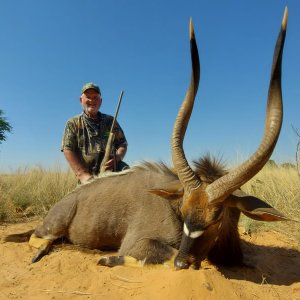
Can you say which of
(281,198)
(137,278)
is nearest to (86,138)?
(281,198)

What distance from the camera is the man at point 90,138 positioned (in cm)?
676

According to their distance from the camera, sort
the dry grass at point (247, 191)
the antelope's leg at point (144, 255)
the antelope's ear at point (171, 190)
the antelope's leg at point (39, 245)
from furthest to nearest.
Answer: the dry grass at point (247, 191) < the antelope's leg at point (39, 245) < the antelope's ear at point (171, 190) < the antelope's leg at point (144, 255)

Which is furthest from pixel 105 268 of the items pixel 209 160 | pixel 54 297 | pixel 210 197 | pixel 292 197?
pixel 292 197

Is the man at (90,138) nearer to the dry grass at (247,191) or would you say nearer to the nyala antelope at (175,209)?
the nyala antelope at (175,209)

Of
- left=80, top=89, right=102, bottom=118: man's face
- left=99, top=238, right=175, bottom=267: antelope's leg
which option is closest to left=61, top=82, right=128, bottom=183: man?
left=80, top=89, right=102, bottom=118: man's face

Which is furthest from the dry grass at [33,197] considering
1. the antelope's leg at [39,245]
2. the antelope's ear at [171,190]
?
the antelope's ear at [171,190]

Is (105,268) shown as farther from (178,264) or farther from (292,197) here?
(292,197)

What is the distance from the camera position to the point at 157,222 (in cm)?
444

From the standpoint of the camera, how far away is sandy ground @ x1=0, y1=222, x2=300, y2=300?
9.95ft

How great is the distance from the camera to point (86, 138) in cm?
710

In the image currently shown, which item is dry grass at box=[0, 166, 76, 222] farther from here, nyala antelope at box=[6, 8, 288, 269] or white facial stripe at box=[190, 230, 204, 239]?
white facial stripe at box=[190, 230, 204, 239]

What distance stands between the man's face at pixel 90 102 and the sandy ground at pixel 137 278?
2930mm

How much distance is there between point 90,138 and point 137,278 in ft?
13.1

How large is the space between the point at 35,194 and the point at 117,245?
4.52 metres
